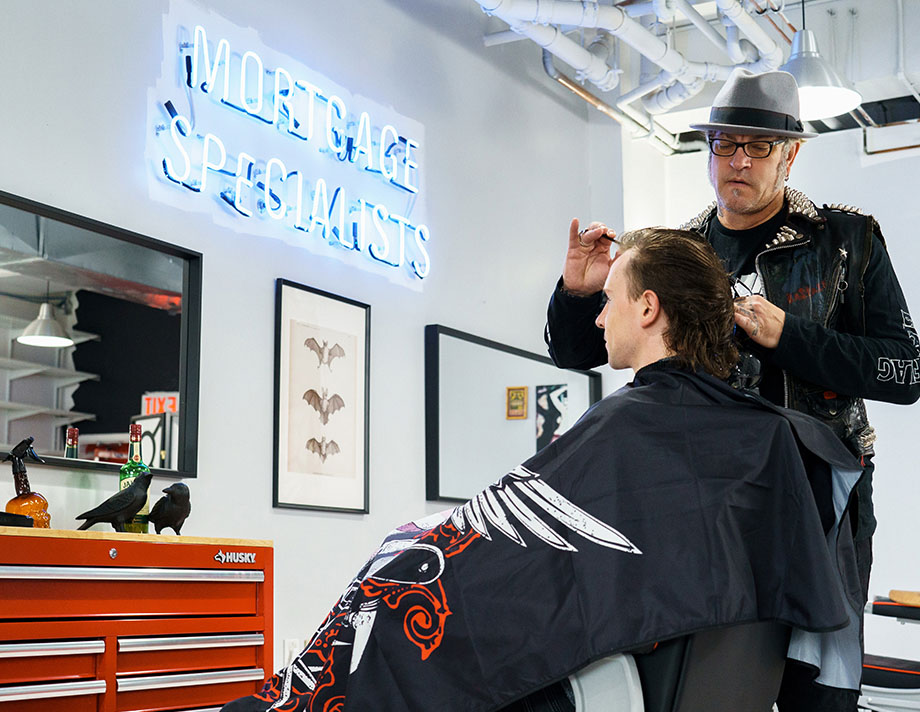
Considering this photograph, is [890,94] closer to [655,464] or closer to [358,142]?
[358,142]

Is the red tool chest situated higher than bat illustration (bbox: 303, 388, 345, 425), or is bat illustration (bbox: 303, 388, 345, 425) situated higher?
bat illustration (bbox: 303, 388, 345, 425)

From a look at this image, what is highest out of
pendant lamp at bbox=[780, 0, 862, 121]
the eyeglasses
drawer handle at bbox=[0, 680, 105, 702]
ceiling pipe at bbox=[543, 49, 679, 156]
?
ceiling pipe at bbox=[543, 49, 679, 156]

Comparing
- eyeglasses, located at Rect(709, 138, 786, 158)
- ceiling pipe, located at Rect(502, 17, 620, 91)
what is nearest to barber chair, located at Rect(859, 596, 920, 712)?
eyeglasses, located at Rect(709, 138, 786, 158)

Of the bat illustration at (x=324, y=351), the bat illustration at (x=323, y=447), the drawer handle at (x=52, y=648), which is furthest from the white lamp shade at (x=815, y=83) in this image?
the drawer handle at (x=52, y=648)

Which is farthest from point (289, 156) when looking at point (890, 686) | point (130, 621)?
point (890, 686)

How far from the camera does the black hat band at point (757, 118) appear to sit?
7.00 ft

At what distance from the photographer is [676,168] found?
6.71 metres

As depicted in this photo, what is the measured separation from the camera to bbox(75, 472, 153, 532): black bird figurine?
296 cm

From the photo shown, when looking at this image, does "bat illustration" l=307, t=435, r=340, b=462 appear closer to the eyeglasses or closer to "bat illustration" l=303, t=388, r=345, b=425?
"bat illustration" l=303, t=388, r=345, b=425

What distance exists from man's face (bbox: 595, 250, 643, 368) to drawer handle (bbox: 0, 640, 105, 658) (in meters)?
1.49

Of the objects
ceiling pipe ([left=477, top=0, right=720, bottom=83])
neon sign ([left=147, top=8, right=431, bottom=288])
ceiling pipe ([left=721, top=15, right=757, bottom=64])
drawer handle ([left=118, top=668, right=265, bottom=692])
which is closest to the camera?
drawer handle ([left=118, top=668, right=265, bottom=692])

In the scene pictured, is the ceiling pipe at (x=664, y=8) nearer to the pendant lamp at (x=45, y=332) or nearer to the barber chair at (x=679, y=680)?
A: the pendant lamp at (x=45, y=332)

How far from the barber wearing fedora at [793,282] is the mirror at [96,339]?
1598 millimetres

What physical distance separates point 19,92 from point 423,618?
92.2 inches
